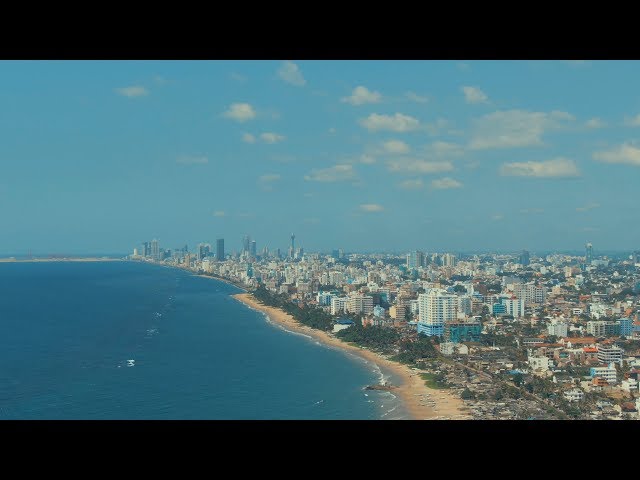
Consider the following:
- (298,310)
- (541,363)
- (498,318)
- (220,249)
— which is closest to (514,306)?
(498,318)

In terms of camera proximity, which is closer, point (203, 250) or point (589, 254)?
point (589, 254)

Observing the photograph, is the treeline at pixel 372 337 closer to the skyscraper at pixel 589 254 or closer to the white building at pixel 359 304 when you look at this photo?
the white building at pixel 359 304

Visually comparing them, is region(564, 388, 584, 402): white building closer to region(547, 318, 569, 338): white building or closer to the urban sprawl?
the urban sprawl

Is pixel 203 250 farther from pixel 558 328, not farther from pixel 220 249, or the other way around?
pixel 558 328

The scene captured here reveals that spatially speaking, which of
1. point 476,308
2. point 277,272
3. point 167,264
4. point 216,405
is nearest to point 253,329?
point 476,308

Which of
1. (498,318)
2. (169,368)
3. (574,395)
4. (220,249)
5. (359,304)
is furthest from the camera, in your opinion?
(220,249)
